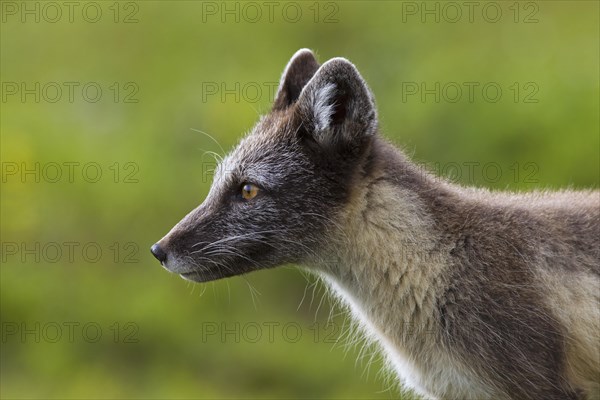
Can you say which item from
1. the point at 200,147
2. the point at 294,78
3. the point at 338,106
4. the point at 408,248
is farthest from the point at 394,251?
the point at 200,147

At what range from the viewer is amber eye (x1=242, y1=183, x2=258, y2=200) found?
6293 mm

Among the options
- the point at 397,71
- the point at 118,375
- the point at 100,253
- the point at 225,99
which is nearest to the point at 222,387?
the point at 118,375

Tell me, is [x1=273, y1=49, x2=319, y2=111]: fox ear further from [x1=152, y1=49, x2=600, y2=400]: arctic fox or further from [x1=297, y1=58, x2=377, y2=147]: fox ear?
[x1=297, y1=58, x2=377, y2=147]: fox ear

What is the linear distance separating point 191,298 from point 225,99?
3166 millimetres

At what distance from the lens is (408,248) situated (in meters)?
6.09

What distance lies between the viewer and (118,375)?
12.4 m

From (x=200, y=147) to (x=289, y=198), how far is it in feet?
26.0

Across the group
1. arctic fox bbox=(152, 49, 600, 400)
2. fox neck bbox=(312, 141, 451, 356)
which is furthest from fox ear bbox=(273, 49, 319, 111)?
fox neck bbox=(312, 141, 451, 356)

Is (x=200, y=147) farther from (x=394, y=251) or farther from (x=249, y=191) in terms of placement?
(x=394, y=251)

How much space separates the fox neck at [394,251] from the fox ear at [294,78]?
3.01ft

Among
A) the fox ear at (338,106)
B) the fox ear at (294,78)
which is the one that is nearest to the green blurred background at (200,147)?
the fox ear at (294,78)

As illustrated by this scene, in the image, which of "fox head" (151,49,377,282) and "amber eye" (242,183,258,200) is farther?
"amber eye" (242,183,258,200)

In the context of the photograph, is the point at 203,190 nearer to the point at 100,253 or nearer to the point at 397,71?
the point at 100,253

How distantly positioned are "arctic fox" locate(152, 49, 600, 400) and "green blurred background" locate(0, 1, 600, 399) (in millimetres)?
4551
